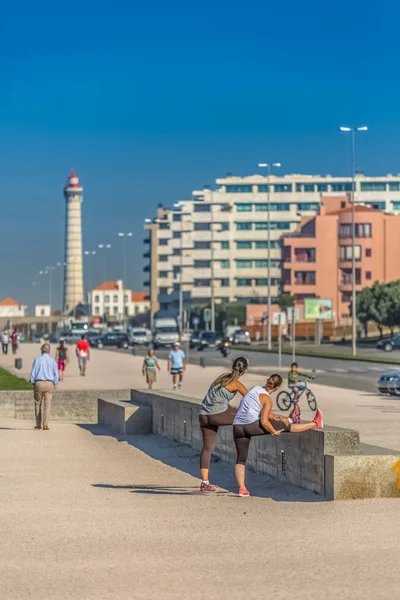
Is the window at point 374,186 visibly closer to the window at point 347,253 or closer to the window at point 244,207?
the window at point 244,207

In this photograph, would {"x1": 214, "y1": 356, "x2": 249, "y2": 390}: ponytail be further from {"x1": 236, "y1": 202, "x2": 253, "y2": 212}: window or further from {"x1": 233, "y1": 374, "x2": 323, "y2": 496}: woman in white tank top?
{"x1": 236, "y1": 202, "x2": 253, "y2": 212}: window

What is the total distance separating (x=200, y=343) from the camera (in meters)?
94.5

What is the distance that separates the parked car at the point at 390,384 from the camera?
3709 centimetres

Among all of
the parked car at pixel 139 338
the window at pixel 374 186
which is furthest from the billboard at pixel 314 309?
the window at pixel 374 186

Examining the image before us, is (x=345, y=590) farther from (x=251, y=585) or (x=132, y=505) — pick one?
(x=132, y=505)

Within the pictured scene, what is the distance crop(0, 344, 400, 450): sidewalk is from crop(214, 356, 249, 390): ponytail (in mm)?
5690

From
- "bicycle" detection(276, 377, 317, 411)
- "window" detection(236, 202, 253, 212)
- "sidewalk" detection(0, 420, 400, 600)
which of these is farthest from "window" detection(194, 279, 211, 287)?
"sidewalk" detection(0, 420, 400, 600)

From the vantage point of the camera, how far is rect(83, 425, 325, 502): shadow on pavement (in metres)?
15.0

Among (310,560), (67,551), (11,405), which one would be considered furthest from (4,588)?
(11,405)

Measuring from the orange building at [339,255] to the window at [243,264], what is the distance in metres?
26.4

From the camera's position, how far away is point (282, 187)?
603 ft

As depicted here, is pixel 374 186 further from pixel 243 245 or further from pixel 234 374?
pixel 234 374

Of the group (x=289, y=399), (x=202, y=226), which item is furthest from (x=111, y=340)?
(x=289, y=399)

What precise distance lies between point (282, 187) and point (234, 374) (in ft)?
559
